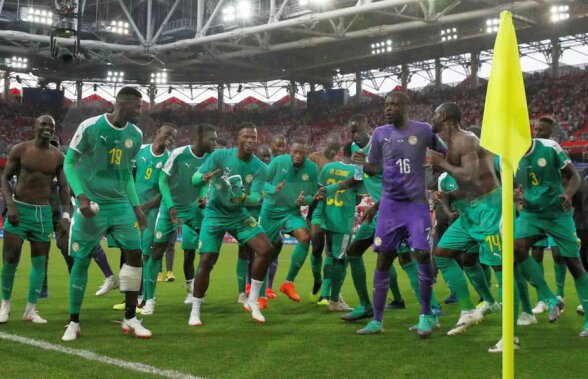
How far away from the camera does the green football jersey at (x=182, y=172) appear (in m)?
7.58

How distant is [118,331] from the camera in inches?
239

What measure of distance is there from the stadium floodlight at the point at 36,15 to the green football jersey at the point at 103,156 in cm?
3160

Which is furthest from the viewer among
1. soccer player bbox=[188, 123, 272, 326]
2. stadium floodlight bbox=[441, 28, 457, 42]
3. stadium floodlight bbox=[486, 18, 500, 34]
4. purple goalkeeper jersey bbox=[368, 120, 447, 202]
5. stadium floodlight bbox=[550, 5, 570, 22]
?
stadium floodlight bbox=[441, 28, 457, 42]

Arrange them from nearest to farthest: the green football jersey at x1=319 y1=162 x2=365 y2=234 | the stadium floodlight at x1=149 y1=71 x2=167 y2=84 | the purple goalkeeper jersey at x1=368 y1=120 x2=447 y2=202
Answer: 1. the purple goalkeeper jersey at x1=368 y1=120 x2=447 y2=202
2. the green football jersey at x1=319 y1=162 x2=365 y2=234
3. the stadium floodlight at x1=149 y1=71 x2=167 y2=84

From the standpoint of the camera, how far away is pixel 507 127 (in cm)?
249

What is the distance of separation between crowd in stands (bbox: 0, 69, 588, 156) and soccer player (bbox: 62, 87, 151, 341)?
24.3m

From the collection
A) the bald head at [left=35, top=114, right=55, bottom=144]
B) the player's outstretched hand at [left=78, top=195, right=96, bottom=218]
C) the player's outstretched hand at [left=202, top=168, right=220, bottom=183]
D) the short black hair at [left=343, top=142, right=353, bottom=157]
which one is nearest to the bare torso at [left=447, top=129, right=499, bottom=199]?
the short black hair at [left=343, top=142, right=353, bottom=157]

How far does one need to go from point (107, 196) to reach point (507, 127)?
4240mm

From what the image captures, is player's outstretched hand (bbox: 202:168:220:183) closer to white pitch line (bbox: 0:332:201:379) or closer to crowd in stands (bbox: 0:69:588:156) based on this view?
white pitch line (bbox: 0:332:201:379)

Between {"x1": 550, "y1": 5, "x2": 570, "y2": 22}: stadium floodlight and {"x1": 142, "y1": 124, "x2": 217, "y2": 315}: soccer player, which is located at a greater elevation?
{"x1": 550, "y1": 5, "x2": 570, "y2": 22}: stadium floodlight

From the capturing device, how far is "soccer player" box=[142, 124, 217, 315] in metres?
7.39

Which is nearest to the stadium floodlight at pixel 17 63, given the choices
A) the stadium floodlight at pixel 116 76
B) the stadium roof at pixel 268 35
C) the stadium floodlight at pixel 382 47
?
the stadium roof at pixel 268 35

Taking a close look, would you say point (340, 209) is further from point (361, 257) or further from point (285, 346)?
point (285, 346)

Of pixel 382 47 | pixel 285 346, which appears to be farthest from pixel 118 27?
pixel 285 346
